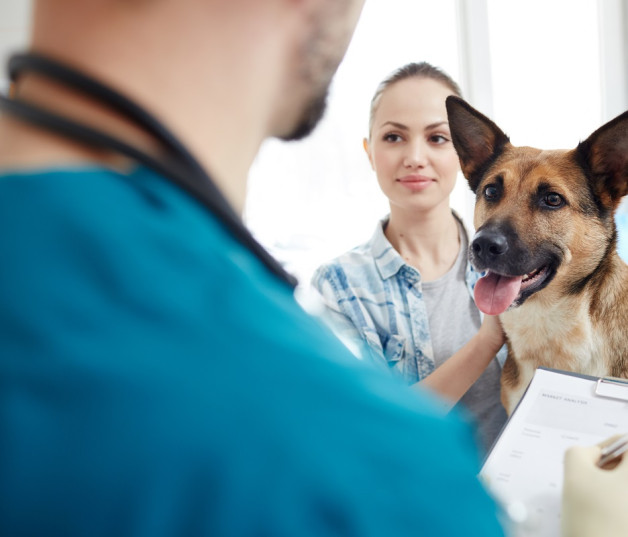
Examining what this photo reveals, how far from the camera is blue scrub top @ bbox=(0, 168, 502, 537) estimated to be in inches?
8.9

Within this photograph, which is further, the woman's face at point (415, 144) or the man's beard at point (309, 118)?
the woman's face at point (415, 144)

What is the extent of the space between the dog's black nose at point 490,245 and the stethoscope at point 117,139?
86 centimetres

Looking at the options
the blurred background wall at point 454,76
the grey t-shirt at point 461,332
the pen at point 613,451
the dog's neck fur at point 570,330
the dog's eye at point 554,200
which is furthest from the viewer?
the blurred background wall at point 454,76

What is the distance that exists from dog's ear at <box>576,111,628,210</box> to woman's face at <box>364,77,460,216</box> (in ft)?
1.17

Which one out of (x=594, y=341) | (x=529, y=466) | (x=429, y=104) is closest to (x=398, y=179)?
(x=429, y=104)

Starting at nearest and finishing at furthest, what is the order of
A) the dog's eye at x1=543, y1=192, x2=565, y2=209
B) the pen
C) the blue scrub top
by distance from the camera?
the blue scrub top → the pen → the dog's eye at x1=543, y1=192, x2=565, y2=209

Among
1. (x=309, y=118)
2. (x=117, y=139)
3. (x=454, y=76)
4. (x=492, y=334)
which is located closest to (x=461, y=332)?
(x=492, y=334)

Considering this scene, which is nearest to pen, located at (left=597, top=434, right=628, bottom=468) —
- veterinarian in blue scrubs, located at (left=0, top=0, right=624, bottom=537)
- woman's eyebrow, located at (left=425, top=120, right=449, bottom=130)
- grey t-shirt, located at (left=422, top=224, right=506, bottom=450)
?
veterinarian in blue scrubs, located at (left=0, top=0, right=624, bottom=537)

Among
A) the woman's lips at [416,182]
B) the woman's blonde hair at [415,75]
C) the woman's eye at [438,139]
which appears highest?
the woman's blonde hair at [415,75]

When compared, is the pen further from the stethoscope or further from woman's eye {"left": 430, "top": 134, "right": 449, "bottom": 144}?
woman's eye {"left": 430, "top": 134, "right": 449, "bottom": 144}

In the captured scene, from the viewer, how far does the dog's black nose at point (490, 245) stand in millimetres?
1072

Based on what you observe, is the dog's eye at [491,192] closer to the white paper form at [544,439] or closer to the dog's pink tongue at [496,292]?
the dog's pink tongue at [496,292]

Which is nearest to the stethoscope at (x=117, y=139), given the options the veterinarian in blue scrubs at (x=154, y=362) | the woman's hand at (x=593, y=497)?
the veterinarian in blue scrubs at (x=154, y=362)

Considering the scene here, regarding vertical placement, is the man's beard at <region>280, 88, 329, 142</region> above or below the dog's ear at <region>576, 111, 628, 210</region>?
above
